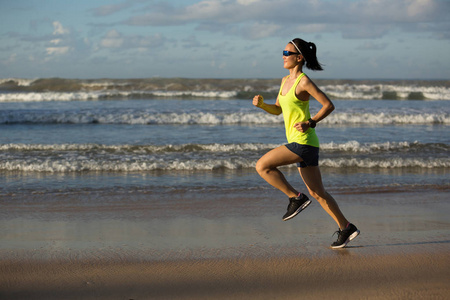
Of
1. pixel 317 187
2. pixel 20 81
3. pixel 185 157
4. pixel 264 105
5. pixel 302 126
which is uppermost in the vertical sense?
pixel 20 81

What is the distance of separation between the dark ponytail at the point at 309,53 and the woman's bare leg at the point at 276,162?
733 mm

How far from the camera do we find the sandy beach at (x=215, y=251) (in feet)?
12.5

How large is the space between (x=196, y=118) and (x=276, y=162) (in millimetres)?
14106

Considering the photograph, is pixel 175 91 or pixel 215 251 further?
pixel 175 91

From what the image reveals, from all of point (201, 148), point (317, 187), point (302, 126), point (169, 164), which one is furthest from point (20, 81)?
point (302, 126)

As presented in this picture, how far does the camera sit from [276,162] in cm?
454

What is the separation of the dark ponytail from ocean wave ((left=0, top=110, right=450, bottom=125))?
13524 mm

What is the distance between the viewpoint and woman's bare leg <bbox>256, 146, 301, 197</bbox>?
14.6ft

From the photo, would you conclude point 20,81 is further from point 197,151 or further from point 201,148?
point 197,151

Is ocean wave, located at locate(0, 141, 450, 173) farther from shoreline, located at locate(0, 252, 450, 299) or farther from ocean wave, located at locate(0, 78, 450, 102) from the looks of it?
ocean wave, located at locate(0, 78, 450, 102)

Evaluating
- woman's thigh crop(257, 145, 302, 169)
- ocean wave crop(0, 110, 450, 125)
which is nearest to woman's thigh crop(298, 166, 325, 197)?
woman's thigh crop(257, 145, 302, 169)

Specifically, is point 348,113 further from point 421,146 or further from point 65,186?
point 65,186

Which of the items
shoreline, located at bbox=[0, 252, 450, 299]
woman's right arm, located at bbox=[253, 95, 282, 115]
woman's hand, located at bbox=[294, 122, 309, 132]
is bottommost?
shoreline, located at bbox=[0, 252, 450, 299]

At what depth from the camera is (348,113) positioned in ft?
66.0
